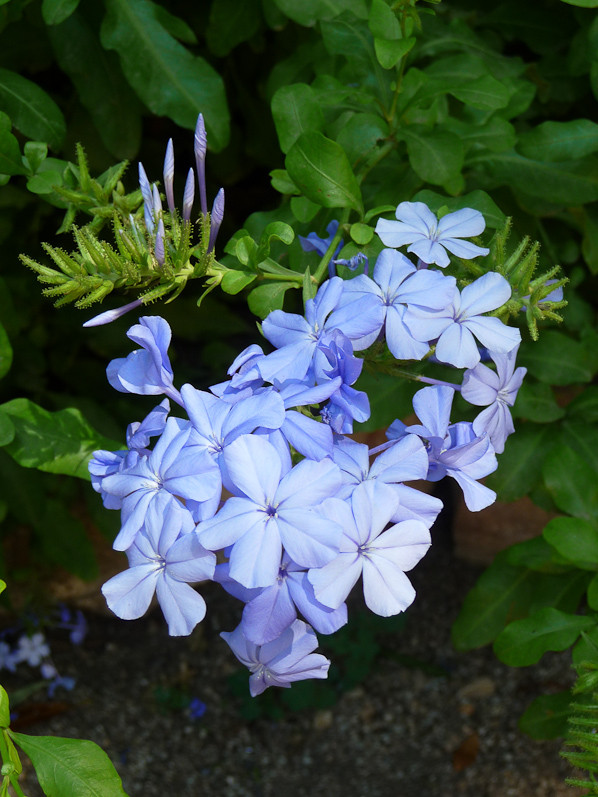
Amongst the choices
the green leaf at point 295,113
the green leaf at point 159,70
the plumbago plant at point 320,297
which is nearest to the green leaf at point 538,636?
the plumbago plant at point 320,297

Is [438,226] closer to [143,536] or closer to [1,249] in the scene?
[143,536]

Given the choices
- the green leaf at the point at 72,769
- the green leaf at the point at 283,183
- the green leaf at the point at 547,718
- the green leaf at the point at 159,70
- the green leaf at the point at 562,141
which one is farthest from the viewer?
the green leaf at the point at 547,718

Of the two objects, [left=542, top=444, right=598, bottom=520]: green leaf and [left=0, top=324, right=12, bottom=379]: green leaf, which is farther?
[left=542, top=444, right=598, bottom=520]: green leaf

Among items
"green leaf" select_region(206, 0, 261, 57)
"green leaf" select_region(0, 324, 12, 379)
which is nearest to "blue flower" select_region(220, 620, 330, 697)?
"green leaf" select_region(0, 324, 12, 379)

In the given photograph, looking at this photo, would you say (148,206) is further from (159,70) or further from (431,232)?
(159,70)

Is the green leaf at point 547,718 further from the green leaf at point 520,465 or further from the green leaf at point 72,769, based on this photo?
the green leaf at point 72,769

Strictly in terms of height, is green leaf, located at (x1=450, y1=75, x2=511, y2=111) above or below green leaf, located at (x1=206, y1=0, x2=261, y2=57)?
below

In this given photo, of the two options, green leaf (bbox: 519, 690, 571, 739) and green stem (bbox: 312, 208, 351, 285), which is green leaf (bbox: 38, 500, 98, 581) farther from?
green stem (bbox: 312, 208, 351, 285)
